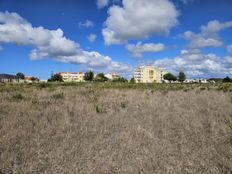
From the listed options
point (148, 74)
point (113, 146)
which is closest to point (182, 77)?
point (148, 74)

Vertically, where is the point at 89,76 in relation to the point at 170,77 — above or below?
above

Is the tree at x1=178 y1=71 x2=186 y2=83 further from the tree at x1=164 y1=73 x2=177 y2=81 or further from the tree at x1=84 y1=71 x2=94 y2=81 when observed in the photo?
the tree at x1=84 y1=71 x2=94 y2=81

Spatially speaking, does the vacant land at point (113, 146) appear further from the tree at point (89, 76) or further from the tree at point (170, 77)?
the tree at point (170, 77)

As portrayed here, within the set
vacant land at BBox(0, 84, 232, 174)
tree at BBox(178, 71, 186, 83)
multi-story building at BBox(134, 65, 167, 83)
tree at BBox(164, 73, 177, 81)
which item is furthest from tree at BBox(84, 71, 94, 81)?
vacant land at BBox(0, 84, 232, 174)

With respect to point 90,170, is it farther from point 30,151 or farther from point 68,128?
point 68,128

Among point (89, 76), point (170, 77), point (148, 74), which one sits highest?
point (148, 74)

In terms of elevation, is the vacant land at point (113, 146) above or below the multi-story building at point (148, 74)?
below

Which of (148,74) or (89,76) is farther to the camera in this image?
(148,74)

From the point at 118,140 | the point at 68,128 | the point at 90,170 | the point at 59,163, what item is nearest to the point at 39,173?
the point at 59,163

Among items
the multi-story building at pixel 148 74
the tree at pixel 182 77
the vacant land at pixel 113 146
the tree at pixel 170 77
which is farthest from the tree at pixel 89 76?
the vacant land at pixel 113 146

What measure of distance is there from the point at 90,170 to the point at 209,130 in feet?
12.4

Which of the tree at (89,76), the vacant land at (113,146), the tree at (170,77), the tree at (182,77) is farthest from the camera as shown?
the tree at (170,77)

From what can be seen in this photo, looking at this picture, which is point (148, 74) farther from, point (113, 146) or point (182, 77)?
point (113, 146)

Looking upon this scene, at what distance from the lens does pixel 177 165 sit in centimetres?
428
